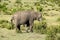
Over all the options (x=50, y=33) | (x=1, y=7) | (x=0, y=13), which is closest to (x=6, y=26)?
(x=50, y=33)

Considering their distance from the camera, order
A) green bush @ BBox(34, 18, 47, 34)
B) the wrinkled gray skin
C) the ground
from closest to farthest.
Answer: the ground < the wrinkled gray skin < green bush @ BBox(34, 18, 47, 34)

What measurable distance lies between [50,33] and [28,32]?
2976 millimetres

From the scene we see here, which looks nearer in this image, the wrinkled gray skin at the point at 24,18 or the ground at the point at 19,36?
the ground at the point at 19,36

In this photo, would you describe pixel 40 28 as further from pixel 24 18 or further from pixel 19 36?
pixel 19 36

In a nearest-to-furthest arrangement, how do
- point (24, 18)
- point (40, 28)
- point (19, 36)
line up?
point (19, 36) < point (24, 18) < point (40, 28)

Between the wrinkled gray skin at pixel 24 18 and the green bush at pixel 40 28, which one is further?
the green bush at pixel 40 28

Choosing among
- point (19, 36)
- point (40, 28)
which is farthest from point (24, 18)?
point (40, 28)

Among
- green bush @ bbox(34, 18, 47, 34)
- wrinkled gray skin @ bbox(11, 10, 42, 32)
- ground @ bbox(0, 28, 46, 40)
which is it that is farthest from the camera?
green bush @ bbox(34, 18, 47, 34)

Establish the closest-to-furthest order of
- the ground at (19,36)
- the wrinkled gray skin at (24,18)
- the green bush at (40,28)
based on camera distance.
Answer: the ground at (19,36), the wrinkled gray skin at (24,18), the green bush at (40,28)

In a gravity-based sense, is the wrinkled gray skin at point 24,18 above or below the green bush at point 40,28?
above

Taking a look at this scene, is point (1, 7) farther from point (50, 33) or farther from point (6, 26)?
point (50, 33)

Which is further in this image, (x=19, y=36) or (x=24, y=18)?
(x=24, y=18)

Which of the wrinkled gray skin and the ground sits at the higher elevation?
the wrinkled gray skin

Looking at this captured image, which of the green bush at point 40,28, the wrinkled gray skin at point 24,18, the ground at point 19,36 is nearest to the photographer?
the ground at point 19,36
